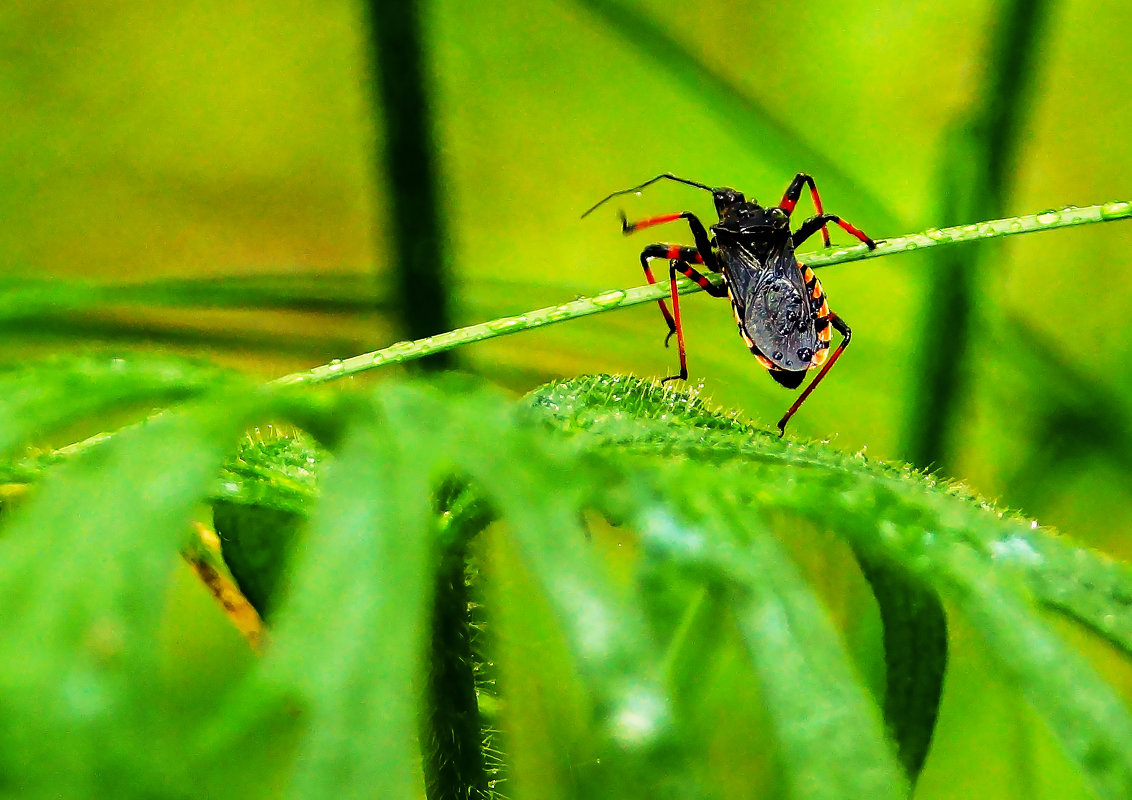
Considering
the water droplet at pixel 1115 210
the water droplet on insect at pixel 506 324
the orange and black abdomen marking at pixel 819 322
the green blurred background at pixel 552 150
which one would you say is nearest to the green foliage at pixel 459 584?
the water droplet on insect at pixel 506 324

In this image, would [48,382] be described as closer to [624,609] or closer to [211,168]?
[624,609]

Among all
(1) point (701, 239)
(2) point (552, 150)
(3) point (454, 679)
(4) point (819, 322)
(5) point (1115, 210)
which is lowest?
(3) point (454, 679)

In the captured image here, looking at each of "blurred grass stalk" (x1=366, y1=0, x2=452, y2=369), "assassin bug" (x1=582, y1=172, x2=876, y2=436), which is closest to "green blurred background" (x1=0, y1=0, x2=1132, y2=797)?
"assassin bug" (x1=582, y1=172, x2=876, y2=436)

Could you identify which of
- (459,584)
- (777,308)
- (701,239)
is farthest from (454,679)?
(701,239)

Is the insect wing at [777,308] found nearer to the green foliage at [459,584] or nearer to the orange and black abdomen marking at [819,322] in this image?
the orange and black abdomen marking at [819,322]

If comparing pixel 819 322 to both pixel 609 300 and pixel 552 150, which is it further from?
pixel 552 150

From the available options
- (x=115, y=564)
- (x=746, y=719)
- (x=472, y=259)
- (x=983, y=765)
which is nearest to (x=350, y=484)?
(x=115, y=564)
